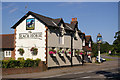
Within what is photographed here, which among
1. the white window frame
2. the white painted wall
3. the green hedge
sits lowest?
the green hedge

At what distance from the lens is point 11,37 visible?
109ft

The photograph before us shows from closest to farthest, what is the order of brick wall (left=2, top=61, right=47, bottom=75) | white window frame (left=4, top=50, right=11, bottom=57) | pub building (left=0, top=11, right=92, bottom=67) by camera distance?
1. brick wall (left=2, top=61, right=47, bottom=75)
2. pub building (left=0, top=11, right=92, bottom=67)
3. white window frame (left=4, top=50, right=11, bottom=57)

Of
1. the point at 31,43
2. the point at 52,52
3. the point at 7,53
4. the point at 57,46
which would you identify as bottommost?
the point at 7,53

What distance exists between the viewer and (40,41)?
26.2m

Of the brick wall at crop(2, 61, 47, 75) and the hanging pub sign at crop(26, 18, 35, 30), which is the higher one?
the hanging pub sign at crop(26, 18, 35, 30)

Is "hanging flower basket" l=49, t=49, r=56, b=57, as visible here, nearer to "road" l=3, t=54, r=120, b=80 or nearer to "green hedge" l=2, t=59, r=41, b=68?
"road" l=3, t=54, r=120, b=80

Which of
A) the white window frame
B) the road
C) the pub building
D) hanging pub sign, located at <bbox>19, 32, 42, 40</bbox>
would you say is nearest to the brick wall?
the road

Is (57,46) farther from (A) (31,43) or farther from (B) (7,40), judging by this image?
(B) (7,40)

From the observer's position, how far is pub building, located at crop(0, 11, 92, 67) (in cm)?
2595

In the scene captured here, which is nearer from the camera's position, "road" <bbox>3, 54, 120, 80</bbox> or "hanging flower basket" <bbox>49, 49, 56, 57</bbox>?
"road" <bbox>3, 54, 120, 80</bbox>

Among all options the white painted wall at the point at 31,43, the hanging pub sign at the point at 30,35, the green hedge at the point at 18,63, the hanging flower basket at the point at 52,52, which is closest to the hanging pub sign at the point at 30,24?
the white painted wall at the point at 31,43

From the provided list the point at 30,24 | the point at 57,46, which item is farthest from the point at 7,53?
the point at 57,46

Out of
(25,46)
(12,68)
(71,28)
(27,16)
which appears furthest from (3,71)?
(71,28)

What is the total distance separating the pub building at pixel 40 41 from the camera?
2595 cm
